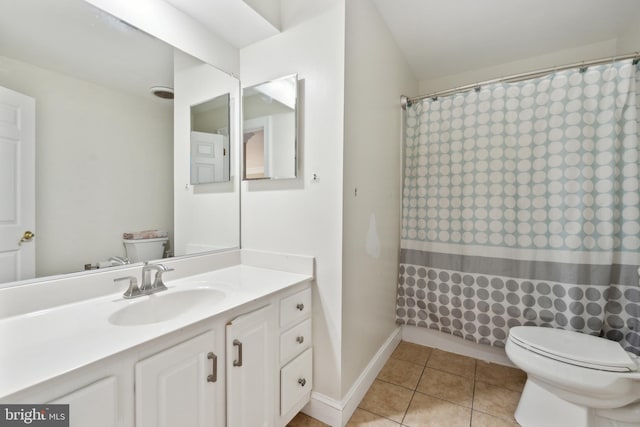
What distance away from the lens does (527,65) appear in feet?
7.09

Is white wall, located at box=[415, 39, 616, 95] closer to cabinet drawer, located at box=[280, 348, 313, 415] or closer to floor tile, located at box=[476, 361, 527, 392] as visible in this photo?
floor tile, located at box=[476, 361, 527, 392]

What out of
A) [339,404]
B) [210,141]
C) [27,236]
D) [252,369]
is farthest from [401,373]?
[27,236]

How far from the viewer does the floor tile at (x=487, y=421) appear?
144cm

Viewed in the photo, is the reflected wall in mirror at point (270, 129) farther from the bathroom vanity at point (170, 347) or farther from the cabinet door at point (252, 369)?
the cabinet door at point (252, 369)

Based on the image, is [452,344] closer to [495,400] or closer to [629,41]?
[495,400]

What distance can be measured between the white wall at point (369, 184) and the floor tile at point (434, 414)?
1.12ft

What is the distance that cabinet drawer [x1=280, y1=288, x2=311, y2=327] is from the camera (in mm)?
1288

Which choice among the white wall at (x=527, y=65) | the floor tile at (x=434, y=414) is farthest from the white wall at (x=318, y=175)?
the white wall at (x=527, y=65)

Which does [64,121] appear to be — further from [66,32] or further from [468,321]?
[468,321]

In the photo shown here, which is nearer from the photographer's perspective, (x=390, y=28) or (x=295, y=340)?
(x=295, y=340)

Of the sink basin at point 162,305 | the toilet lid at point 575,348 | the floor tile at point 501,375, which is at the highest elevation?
the sink basin at point 162,305

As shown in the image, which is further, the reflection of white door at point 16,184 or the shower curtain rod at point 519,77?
the shower curtain rod at point 519,77

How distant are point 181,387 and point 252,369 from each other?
306 mm

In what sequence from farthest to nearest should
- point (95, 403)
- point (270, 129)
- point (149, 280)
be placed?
1. point (270, 129)
2. point (149, 280)
3. point (95, 403)
